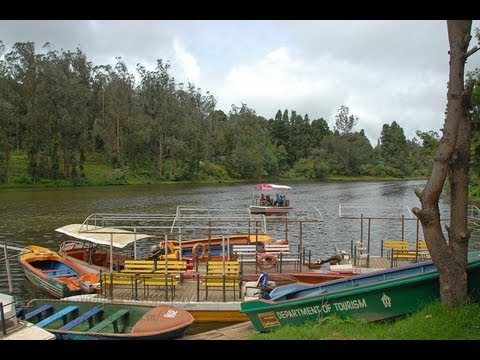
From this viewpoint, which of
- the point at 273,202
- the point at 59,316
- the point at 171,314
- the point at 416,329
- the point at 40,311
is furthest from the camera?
the point at 273,202

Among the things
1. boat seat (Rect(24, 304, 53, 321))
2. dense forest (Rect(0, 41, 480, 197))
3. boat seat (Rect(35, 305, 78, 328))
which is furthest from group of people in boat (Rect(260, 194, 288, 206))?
boat seat (Rect(35, 305, 78, 328))

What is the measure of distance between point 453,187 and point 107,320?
9433 millimetres

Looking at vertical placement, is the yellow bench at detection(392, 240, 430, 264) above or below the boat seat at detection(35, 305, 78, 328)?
above

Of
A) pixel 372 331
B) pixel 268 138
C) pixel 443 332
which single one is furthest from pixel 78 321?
pixel 268 138

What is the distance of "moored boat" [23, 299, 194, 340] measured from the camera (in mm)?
12672

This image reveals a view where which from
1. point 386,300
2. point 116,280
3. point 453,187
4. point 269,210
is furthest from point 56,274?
point 269,210

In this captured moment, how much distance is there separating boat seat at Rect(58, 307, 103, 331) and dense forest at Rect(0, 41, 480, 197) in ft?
124

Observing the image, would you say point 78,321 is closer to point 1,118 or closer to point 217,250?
Result: point 217,250

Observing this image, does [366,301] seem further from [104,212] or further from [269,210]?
[269,210]

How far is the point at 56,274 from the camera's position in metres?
21.7

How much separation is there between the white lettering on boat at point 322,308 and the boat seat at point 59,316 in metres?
6.36

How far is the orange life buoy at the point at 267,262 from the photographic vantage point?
2013cm

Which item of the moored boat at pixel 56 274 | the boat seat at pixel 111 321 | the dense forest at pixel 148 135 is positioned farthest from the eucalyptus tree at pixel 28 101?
the boat seat at pixel 111 321

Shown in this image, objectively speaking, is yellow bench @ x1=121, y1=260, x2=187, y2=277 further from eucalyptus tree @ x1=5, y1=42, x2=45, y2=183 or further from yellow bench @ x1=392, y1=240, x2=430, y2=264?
eucalyptus tree @ x1=5, y1=42, x2=45, y2=183
